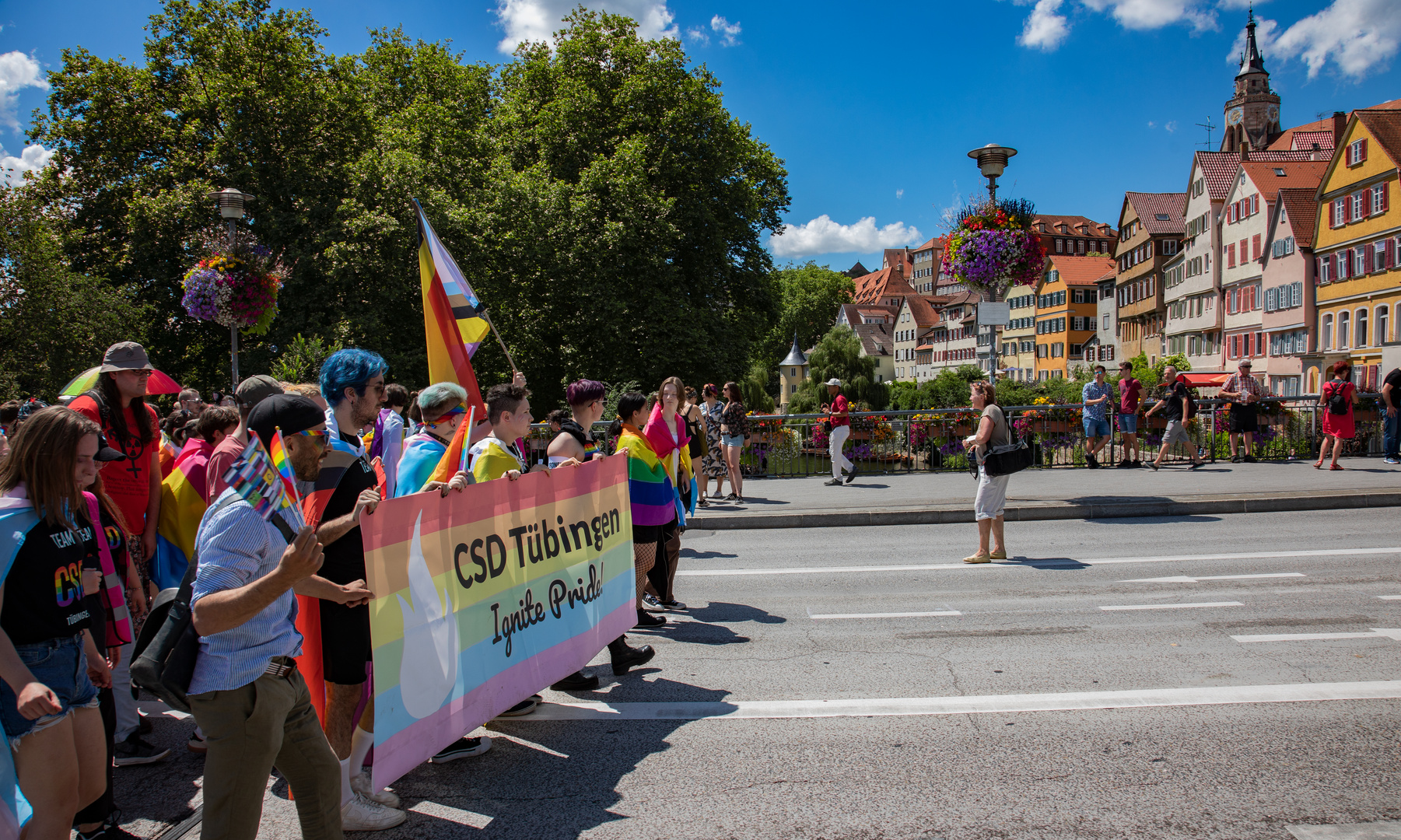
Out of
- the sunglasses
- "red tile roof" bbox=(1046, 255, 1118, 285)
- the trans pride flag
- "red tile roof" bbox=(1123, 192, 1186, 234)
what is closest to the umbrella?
the trans pride flag

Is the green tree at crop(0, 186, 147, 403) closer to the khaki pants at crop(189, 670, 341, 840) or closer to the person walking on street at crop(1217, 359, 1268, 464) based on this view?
the khaki pants at crop(189, 670, 341, 840)

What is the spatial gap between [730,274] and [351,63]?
1573cm

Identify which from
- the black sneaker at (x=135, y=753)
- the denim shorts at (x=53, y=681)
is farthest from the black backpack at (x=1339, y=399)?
the denim shorts at (x=53, y=681)

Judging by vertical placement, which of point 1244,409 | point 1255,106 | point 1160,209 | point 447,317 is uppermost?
point 1255,106

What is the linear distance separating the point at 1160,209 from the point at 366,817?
288 ft

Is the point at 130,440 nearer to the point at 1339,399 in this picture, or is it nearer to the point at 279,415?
the point at 279,415

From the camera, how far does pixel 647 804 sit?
151 inches

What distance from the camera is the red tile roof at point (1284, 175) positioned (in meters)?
57.5

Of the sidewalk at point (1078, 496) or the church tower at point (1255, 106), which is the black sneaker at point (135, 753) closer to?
the sidewalk at point (1078, 496)

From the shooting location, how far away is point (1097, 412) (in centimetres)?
1540

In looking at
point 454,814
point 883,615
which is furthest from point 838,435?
point 454,814

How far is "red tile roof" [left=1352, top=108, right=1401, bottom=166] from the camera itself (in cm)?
4416

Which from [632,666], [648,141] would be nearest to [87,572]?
[632,666]

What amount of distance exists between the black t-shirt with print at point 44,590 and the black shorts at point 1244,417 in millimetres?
17485
